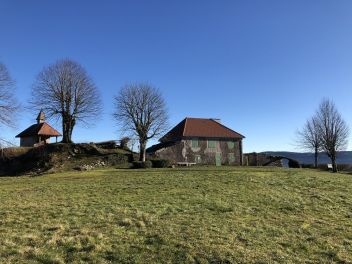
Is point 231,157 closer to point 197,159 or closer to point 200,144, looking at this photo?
point 200,144

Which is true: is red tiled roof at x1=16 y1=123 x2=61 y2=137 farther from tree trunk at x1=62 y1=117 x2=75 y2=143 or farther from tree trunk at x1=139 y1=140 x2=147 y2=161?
tree trunk at x1=139 y1=140 x2=147 y2=161

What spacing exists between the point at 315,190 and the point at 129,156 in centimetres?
3304

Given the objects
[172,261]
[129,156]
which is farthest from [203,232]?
[129,156]

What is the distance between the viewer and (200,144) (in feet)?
205

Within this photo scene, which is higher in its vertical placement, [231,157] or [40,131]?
[40,131]

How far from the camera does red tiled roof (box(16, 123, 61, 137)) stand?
67.7 meters

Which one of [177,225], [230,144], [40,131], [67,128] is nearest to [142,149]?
[67,128]

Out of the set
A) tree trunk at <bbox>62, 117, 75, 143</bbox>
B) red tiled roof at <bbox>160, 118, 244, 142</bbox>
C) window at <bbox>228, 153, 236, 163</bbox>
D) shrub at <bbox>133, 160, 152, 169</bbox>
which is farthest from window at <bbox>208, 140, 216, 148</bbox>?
tree trunk at <bbox>62, 117, 75, 143</bbox>

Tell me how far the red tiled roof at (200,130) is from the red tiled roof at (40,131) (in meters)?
19.5

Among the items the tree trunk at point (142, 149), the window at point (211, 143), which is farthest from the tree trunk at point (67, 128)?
the window at point (211, 143)

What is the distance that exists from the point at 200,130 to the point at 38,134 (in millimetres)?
26499

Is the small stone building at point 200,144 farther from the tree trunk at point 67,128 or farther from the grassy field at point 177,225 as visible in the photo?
the grassy field at point 177,225

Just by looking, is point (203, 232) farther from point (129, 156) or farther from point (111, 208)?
point (129, 156)

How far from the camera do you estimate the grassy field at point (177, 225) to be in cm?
1097
